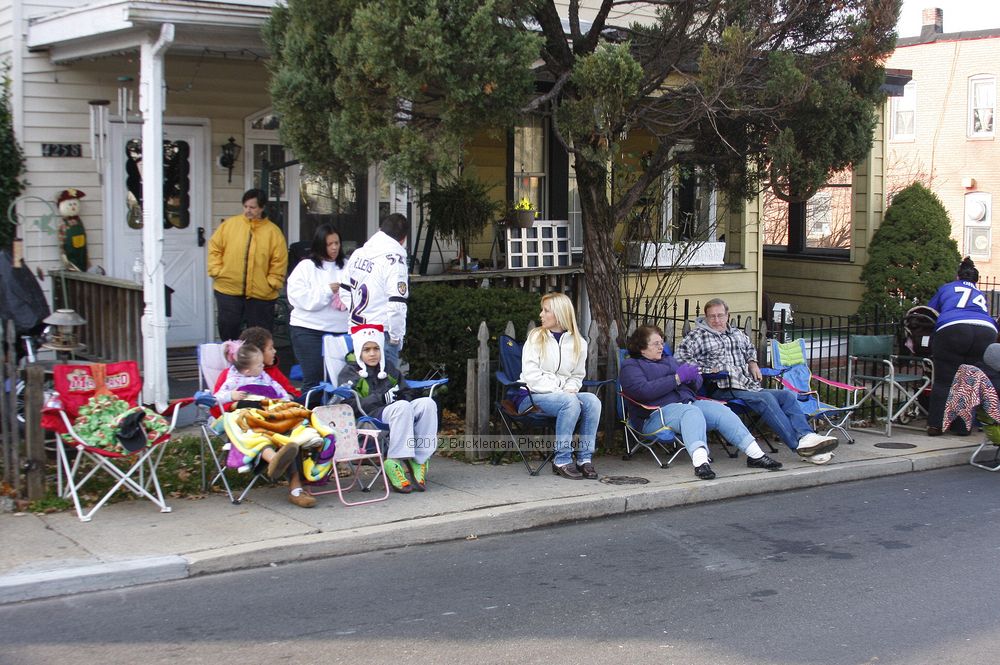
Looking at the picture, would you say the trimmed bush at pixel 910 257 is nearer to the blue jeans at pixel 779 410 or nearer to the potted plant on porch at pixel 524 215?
the potted plant on porch at pixel 524 215

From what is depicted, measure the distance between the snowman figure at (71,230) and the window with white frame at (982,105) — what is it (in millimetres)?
25067

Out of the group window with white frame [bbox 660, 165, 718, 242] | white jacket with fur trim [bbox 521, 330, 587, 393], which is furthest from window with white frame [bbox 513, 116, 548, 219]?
white jacket with fur trim [bbox 521, 330, 587, 393]

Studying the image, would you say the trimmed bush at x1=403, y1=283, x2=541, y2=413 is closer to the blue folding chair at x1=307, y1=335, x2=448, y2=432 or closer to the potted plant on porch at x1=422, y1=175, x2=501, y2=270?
the blue folding chair at x1=307, y1=335, x2=448, y2=432

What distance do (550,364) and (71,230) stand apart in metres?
5.49

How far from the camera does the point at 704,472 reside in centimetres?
893

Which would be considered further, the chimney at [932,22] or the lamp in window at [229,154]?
the chimney at [932,22]

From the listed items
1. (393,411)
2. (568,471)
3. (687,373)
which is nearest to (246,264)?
(393,411)

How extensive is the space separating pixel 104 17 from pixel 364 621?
6.47 m

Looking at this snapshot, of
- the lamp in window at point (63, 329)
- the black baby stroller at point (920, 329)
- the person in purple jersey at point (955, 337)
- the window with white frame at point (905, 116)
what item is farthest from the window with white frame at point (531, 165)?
the window with white frame at point (905, 116)

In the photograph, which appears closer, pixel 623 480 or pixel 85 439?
pixel 85 439

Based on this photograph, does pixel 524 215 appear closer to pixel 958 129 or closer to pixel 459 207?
pixel 459 207

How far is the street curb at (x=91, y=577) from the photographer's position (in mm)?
5958

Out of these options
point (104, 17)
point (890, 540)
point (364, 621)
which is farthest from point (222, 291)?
point (890, 540)

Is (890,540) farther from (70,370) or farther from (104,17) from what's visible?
(104,17)
